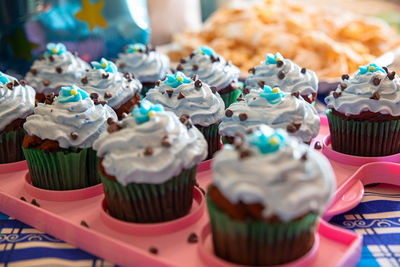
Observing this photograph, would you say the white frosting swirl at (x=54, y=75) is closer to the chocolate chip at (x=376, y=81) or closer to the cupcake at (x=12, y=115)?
the cupcake at (x=12, y=115)

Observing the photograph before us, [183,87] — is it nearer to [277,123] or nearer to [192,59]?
[277,123]

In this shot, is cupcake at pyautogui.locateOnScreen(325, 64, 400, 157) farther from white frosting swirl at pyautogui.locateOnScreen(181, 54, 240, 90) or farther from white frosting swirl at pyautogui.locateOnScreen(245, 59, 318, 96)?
white frosting swirl at pyautogui.locateOnScreen(181, 54, 240, 90)

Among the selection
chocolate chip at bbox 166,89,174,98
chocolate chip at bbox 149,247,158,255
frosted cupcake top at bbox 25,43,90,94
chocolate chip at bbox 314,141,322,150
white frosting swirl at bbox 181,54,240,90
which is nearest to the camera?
chocolate chip at bbox 149,247,158,255

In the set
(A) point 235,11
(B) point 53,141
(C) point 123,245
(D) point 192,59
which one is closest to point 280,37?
(A) point 235,11

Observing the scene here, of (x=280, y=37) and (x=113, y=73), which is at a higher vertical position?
(x=113, y=73)

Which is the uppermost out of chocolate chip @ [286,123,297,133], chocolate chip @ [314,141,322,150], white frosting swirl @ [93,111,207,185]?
white frosting swirl @ [93,111,207,185]

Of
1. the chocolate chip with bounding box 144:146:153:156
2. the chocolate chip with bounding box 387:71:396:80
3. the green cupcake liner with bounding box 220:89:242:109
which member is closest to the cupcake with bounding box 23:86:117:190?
the chocolate chip with bounding box 144:146:153:156

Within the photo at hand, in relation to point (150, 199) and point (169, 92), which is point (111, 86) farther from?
point (150, 199)
